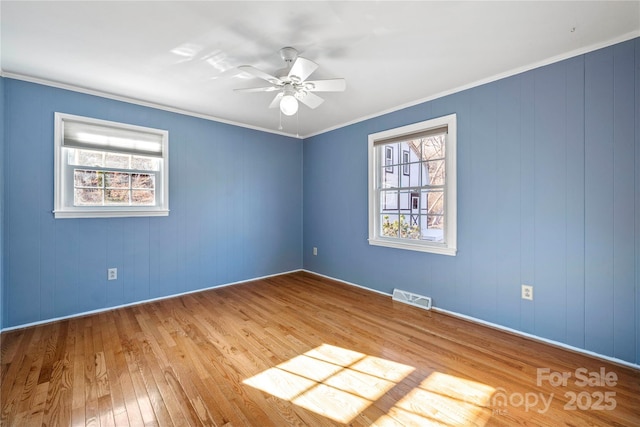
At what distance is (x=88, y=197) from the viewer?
3061 mm

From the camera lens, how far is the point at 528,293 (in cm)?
251

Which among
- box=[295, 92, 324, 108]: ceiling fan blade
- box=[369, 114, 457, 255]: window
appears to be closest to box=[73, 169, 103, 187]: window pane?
box=[295, 92, 324, 108]: ceiling fan blade

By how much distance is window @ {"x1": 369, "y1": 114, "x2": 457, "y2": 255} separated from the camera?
305 cm

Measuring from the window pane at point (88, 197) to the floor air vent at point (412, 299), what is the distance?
3.70 meters

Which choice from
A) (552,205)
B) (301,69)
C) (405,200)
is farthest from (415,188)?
(301,69)

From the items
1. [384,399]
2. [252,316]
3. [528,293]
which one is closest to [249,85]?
[252,316]

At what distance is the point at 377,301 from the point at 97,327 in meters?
3.02

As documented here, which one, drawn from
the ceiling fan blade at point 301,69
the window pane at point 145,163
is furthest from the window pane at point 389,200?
the window pane at point 145,163

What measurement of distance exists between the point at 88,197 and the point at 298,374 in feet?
9.79

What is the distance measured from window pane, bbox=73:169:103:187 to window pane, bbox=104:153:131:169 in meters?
0.15

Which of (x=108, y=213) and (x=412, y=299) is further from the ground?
(x=108, y=213)

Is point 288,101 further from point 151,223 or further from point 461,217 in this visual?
point 151,223

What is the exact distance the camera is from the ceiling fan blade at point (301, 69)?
1.95 meters

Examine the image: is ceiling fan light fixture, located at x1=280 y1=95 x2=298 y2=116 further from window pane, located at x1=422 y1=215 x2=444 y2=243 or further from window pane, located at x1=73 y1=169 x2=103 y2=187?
window pane, located at x1=73 y1=169 x2=103 y2=187
